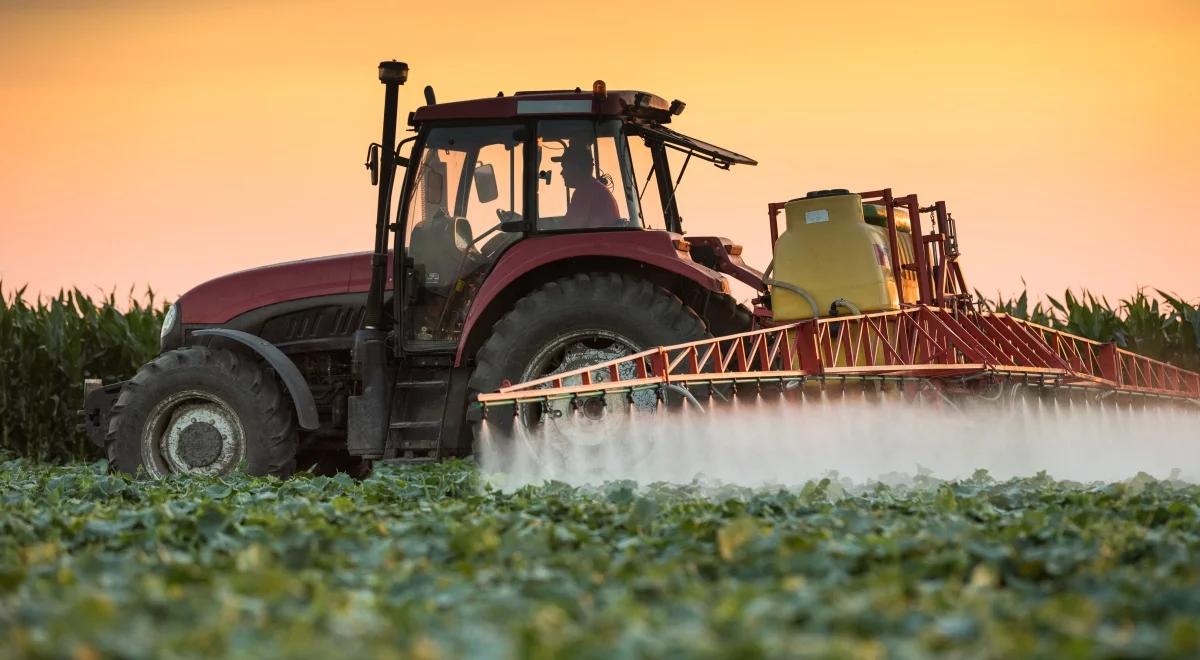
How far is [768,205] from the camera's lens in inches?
462

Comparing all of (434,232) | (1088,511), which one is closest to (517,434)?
(434,232)

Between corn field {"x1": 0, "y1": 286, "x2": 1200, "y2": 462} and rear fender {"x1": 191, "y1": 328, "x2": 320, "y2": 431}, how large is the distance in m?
7.12

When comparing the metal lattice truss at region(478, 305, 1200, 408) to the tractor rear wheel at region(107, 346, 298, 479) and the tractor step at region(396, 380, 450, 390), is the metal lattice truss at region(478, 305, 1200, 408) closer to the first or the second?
the tractor step at region(396, 380, 450, 390)

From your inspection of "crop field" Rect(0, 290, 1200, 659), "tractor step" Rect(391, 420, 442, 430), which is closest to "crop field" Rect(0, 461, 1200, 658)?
"crop field" Rect(0, 290, 1200, 659)

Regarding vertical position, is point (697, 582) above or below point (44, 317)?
below

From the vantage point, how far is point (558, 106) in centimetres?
1040

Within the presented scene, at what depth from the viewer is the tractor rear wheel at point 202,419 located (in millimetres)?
11125

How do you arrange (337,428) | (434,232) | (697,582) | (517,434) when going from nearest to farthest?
(697,582), (517,434), (434,232), (337,428)

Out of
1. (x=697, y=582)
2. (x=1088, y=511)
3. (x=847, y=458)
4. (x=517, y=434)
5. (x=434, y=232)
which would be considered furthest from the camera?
(x=434, y=232)

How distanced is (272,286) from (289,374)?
128 centimetres

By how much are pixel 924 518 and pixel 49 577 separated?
4.01 meters

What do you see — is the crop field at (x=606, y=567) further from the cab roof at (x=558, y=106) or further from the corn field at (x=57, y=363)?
the corn field at (x=57, y=363)

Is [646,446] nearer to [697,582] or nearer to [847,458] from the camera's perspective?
[847,458]

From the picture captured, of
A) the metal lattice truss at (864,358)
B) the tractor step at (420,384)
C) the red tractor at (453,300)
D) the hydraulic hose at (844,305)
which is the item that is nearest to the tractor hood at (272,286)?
the red tractor at (453,300)
